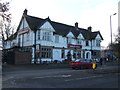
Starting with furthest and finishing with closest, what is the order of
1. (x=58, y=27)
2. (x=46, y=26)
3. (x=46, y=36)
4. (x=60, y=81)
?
(x=58, y=27) < (x=46, y=36) < (x=46, y=26) < (x=60, y=81)

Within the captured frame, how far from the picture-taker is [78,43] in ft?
156

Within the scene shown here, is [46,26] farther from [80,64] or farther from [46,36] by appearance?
[80,64]

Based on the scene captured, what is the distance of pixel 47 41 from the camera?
37344 millimetres

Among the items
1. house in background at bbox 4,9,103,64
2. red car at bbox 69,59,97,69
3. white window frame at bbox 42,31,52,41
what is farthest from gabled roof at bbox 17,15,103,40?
red car at bbox 69,59,97,69

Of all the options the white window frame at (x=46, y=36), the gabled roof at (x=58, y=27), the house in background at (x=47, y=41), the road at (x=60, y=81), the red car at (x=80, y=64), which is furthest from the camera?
the white window frame at (x=46, y=36)

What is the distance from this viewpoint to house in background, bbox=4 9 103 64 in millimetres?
36000

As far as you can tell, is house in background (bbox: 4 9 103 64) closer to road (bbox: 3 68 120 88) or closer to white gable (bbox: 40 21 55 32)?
white gable (bbox: 40 21 55 32)

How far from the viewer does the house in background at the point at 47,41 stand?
36000mm

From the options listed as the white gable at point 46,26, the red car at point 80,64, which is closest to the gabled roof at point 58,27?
the white gable at point 46,26

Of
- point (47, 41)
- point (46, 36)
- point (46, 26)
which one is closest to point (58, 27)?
point (46, 26)

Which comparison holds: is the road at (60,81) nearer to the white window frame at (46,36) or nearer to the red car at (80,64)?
the red car at (80,64)

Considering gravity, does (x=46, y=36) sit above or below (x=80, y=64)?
above

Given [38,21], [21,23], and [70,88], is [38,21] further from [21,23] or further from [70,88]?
[70,88]

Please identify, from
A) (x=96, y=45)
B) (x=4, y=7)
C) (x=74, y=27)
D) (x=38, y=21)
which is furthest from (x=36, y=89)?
(x=96, y=45)
